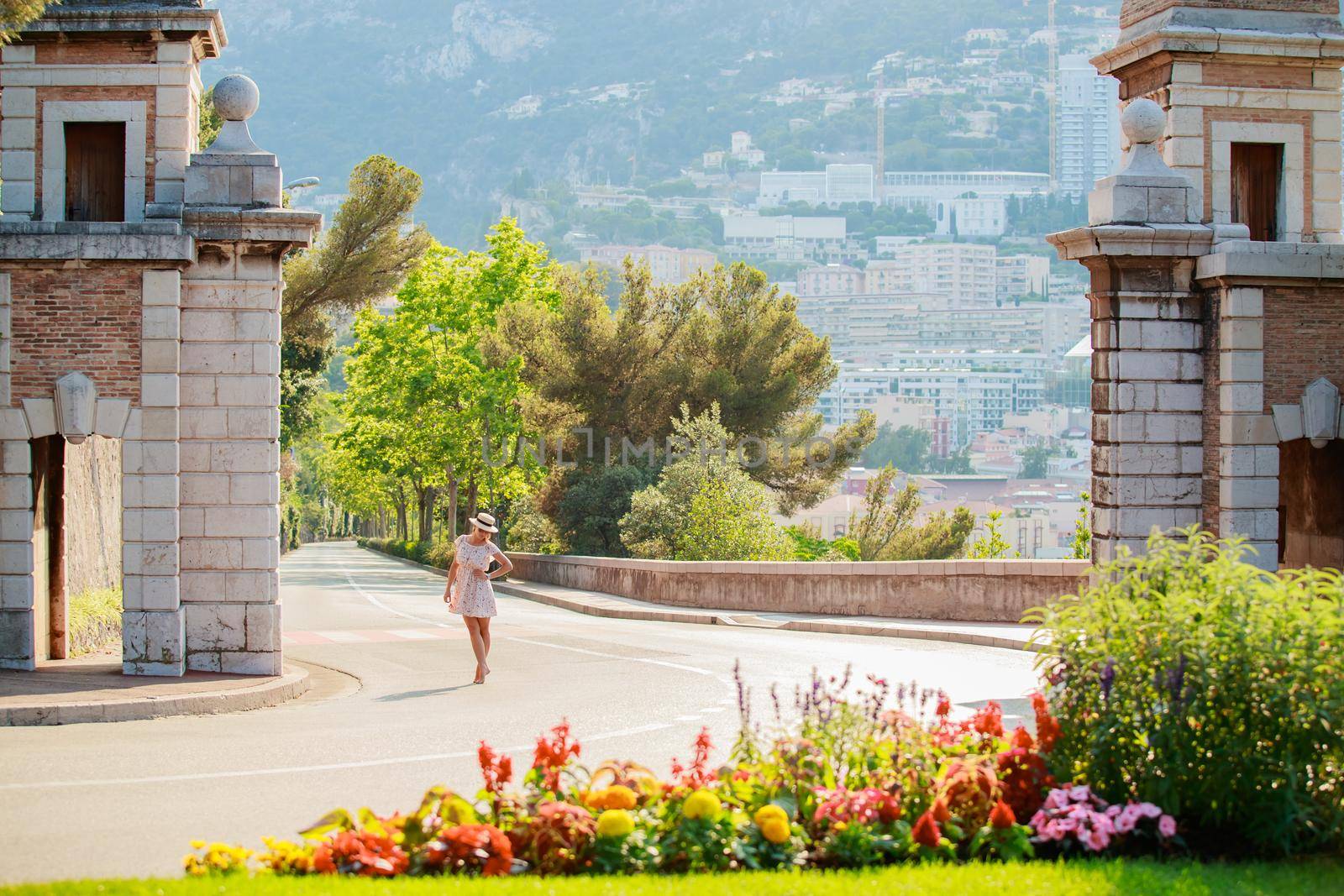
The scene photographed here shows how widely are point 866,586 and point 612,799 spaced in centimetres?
1726

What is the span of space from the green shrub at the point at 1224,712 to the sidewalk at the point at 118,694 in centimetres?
820

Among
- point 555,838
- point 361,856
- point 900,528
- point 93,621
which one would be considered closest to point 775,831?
point 555,838

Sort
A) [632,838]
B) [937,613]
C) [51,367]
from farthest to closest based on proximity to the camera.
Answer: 1. [937,613]
2. [51,367]
3. [632,838]

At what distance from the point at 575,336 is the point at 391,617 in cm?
1708

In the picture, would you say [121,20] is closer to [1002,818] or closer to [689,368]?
[1002,818]

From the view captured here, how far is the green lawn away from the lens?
6984 millimetres

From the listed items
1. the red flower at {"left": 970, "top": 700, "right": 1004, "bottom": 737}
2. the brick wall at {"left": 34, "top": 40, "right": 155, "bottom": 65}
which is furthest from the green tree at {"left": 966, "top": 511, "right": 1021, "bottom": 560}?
the red flower at {"left": 970, "top": 700, "right": 1004, "bottom": 737}

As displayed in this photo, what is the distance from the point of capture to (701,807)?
7.61 metres

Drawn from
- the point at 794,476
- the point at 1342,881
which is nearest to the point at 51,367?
the point at 1342,881

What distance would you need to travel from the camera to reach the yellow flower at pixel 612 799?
7777mm

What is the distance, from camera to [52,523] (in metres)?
17.8

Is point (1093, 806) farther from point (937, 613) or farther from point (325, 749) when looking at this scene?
point (937, 613)

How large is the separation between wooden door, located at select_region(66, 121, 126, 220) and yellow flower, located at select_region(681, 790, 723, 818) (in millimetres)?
10792

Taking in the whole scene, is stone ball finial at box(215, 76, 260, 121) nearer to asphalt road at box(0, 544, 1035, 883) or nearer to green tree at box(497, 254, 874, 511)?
asphalt road at box(0, 544, 1035, 883)
